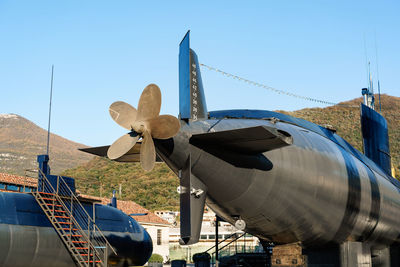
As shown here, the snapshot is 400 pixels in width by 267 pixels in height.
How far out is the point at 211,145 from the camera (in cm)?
1173

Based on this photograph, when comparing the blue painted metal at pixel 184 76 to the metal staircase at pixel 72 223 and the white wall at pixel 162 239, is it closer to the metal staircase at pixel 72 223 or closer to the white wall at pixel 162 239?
the metal staircase at pixel 72 223

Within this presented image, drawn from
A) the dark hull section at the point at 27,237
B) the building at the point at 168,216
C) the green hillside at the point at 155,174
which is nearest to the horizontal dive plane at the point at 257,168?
the dark hull section at the point at 27,237

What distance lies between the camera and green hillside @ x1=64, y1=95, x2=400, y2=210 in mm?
93500

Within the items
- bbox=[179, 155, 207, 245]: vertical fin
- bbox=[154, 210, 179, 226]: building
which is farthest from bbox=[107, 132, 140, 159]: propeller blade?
bbox=[154, 210, 179, 226]: building

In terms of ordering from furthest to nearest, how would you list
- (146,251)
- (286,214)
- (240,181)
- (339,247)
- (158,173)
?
(158,173)
(146,251)
(339,247)
(286,214)
(240,181)

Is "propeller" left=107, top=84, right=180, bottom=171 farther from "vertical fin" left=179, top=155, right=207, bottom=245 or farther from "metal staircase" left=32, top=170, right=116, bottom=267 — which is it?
"metal staircase" left=32, top=170, right=116, bottom=267

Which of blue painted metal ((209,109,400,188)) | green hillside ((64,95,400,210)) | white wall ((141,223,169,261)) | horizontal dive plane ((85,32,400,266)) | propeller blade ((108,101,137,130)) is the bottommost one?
white wall ((141,223,169,261))

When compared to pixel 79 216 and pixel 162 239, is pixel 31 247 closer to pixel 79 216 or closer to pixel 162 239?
pixel 79 216

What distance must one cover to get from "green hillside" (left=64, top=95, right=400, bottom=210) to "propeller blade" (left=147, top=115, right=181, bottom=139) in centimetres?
6269

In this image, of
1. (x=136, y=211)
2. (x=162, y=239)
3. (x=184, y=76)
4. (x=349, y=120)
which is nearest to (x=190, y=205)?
(x=184, y=76)

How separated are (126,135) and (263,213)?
4.42 metres

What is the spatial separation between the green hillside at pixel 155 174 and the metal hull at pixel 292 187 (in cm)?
6017

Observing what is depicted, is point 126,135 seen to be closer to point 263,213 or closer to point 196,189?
point 196,189

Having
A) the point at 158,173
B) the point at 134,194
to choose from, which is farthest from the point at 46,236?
the point at 158,173
